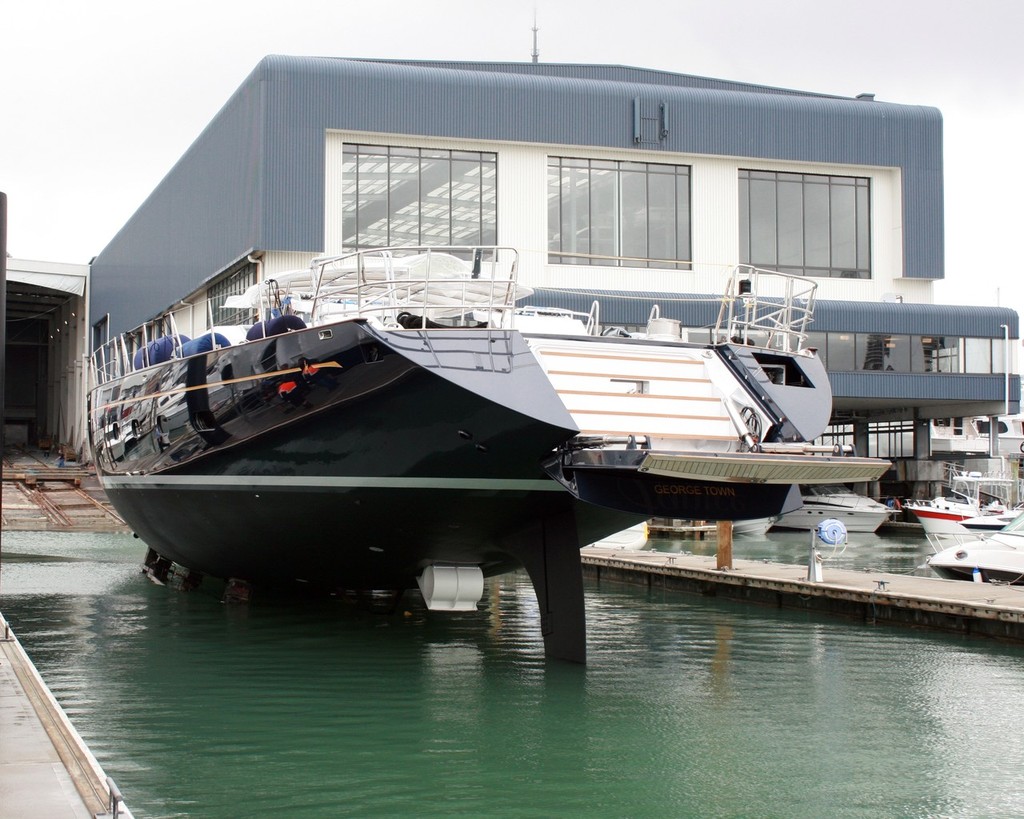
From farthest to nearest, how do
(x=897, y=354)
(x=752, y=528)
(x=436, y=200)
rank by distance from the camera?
(x=897, y=354) → (x=752, y=528) → (x=436, y=200)

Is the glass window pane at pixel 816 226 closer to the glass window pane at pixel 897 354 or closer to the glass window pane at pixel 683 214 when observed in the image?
the glass window pane at pixel 897 354

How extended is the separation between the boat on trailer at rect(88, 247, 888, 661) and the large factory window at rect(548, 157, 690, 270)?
2617 cm

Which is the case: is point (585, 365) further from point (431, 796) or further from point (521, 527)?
point (431, 796)

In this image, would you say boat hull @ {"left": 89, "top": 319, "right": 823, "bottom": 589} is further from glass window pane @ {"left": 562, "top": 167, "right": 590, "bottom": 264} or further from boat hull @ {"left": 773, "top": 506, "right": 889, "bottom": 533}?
boat hull @ {"left": 773, "top": 506, "right": 889, "bottom": 533}

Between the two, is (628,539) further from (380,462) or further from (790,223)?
(790,223)

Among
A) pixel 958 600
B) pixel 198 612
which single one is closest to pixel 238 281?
pixel 198 612

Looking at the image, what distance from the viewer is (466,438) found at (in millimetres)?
9383

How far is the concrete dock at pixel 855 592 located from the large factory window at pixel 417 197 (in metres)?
19.4

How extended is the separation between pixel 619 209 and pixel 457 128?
5.74 meters

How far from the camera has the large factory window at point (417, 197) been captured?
36.3 metres

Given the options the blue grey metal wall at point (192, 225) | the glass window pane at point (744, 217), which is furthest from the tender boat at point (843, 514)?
the blue grey metal wall at point (192, 225)

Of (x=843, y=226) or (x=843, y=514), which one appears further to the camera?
(x=843, y=226)

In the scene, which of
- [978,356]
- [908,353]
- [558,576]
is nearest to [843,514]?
[908,353]

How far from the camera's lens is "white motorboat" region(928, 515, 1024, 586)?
17.7 meters
